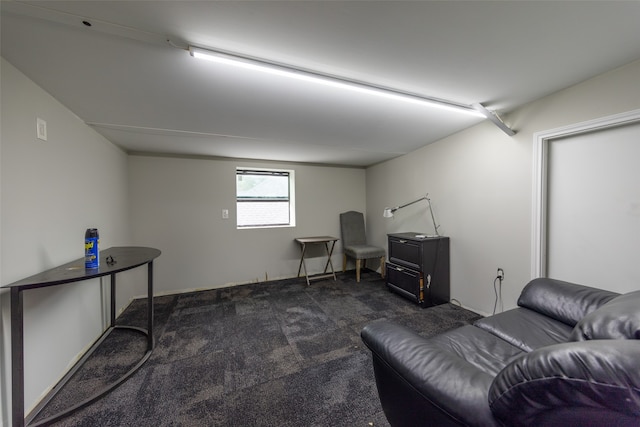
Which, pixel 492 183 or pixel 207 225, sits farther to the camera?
pixel 207 225

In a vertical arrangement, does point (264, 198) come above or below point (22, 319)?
above

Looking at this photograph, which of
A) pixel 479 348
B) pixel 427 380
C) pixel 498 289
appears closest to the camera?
pixel 427 380

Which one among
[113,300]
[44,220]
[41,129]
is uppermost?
[41,129]

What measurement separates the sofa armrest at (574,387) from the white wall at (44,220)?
2.42m

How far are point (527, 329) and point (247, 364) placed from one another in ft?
6.81

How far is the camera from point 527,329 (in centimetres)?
150

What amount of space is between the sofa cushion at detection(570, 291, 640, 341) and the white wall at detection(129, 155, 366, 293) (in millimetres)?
3650

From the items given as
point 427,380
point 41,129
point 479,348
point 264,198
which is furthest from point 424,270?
point 41,129

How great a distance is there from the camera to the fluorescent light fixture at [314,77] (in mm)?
1370

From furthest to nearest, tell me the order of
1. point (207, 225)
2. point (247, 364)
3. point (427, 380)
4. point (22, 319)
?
point (207, 225), point (247, 364), point (22, 319), point (427, 380)

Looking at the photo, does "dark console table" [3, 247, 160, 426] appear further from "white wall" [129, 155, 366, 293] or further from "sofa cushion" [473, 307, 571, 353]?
"sofa cushion" [473, 307, 571, 353]

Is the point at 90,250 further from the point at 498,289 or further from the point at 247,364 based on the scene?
the point at 498,289

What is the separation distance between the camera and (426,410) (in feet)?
2.93

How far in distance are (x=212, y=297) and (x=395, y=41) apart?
3647 millimetres
